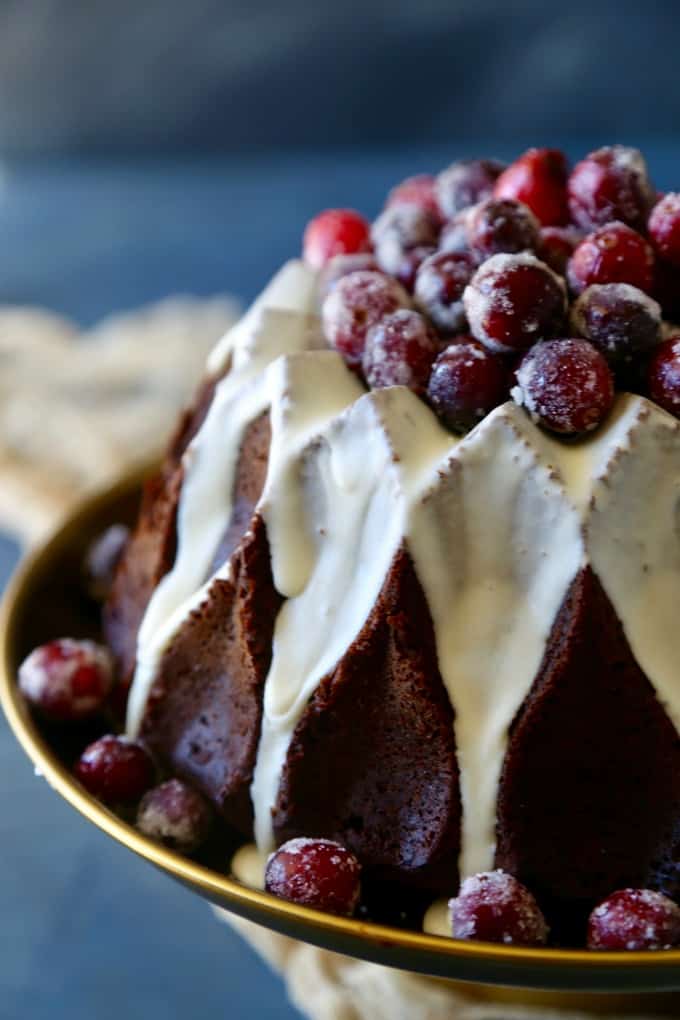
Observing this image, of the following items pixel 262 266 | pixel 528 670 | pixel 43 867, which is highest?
pixel 262 266

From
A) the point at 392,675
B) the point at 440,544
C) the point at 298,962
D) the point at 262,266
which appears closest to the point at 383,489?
the point at 440,544

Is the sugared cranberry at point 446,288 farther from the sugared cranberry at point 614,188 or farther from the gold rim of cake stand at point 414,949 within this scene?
the gold rim of cake stand at point 414,949

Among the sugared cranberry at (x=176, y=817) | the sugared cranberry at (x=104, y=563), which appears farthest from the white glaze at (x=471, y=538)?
the sugared cranberry at (x=104, y=563)

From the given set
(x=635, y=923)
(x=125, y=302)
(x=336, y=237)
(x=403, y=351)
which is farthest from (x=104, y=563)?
(x=125, y=302)

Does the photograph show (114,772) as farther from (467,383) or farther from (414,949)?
(467,383)

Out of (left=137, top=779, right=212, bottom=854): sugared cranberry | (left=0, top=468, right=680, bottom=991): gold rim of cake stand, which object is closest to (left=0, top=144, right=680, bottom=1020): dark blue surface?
(left=137, top=779, right=212, bottom=854): sugared cranberry

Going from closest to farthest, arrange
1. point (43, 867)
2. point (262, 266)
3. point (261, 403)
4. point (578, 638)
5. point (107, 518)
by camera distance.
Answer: point (578, 638) → point (261, 403) → point (43, 867) → point (107, 518) → point (262, 266)

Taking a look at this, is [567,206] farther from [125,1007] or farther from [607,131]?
[607,131]
